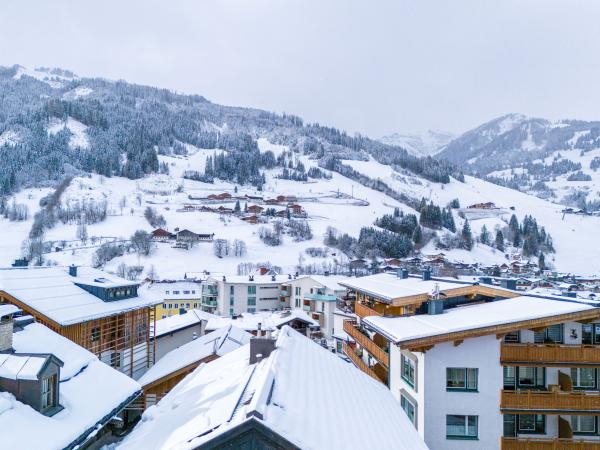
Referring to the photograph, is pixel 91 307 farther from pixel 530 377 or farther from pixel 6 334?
pixel 530 377

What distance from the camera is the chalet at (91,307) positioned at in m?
20.3

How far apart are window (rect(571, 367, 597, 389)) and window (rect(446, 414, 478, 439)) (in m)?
3.76

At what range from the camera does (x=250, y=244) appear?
120250mm

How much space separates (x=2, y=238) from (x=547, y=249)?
161009 mm

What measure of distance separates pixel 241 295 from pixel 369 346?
43.9 meters

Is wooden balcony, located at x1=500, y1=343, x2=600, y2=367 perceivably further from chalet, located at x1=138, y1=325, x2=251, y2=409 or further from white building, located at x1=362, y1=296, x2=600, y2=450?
chalet, located at x1=138, y1=325, x2=251, y2=409

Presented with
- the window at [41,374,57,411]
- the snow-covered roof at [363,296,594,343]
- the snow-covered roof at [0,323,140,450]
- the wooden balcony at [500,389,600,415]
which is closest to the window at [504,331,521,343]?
the snow-covered roof at [363,296,594,343]

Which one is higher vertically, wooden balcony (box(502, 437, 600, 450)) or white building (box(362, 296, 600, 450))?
white building (box(362, 296, 600, 450))

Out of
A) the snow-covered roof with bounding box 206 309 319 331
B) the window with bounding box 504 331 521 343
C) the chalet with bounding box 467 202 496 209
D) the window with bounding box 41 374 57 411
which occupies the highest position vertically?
the chalet with bounding box 467 202 496 209

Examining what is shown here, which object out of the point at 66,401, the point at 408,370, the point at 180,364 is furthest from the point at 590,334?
the point at 180,364

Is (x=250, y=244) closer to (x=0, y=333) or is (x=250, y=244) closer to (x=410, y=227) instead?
(x=410, y=227)

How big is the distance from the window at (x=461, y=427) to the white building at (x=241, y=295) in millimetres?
49191

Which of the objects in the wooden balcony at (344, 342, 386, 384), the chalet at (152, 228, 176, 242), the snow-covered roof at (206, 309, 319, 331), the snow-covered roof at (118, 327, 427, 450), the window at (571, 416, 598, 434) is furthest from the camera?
the chalet at (152, 228, 176, 242)

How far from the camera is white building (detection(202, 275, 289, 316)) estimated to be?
62.5m
